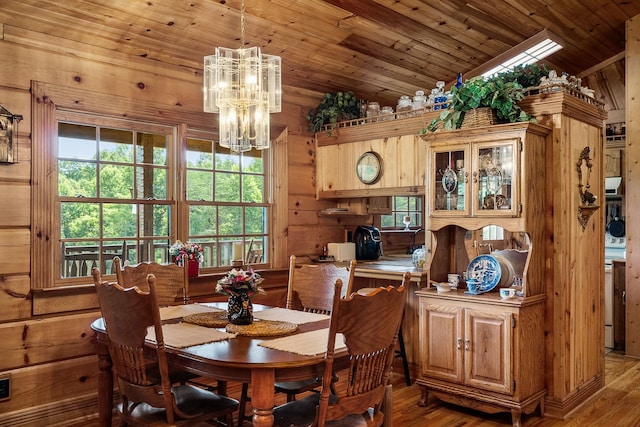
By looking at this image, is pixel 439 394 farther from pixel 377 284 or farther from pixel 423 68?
pixel 423 68

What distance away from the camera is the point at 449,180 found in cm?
390

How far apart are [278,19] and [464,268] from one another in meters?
2.31

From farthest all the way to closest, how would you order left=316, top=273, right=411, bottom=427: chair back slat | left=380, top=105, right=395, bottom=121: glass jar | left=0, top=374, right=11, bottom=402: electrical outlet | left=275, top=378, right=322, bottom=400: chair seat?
left=380, top=105, right=395, bottom=121: glass jar
left=0, top=374, right=11, bottom=402: electrical outlet
left=275, top=378, right=322, bottom=400: chair seat
left=316, top=273, right=411, bottom=427: chair back slat

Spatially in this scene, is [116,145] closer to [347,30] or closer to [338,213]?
[347,30]

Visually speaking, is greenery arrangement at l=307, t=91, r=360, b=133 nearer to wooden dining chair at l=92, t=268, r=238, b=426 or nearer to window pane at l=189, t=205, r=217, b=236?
window pane at l=189, t=205, r=217, b=236

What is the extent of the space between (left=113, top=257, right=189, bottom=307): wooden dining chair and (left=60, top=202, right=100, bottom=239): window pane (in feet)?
1.43

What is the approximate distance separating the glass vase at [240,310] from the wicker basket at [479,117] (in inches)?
77.4

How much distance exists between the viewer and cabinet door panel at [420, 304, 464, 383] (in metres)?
3.76

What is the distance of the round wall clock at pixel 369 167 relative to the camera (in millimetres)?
4832

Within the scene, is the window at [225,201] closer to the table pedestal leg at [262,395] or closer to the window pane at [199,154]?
the window pane at [199,154]

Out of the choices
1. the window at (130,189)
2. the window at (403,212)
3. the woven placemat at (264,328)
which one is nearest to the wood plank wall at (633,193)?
the window at (403,212)

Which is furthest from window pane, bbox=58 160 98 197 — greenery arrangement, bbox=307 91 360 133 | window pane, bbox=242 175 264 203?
greenery arrangement, bbox=307 91 360 133

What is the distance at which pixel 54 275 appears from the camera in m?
3.64

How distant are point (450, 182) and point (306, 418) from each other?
2087 millimetres
